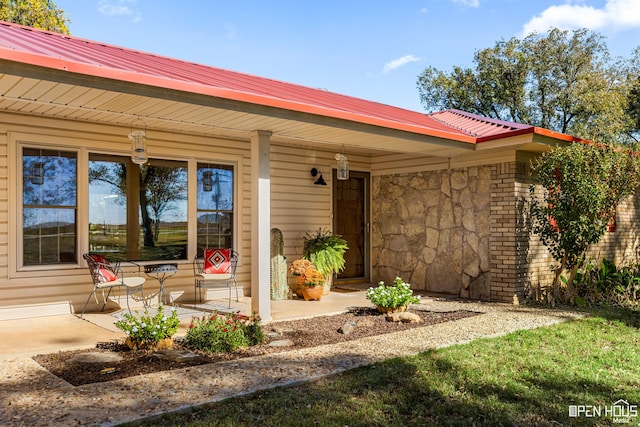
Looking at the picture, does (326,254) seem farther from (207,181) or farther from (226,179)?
(207,181)

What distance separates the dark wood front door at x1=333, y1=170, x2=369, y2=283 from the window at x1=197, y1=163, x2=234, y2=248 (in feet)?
7.25

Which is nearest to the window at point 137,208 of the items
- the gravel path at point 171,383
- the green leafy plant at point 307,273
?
the green leafy plant at point 307,273

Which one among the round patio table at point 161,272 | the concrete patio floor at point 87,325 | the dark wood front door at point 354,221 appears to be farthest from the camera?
the dark wood front door at point 354,221

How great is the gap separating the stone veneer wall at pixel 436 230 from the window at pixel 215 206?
9.54ft

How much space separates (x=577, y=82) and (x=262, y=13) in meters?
13.0

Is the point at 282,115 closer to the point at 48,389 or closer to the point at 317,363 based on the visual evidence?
the point at 317,363

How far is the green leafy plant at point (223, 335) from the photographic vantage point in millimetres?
4723

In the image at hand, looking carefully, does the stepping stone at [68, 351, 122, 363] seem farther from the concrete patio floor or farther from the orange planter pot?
the orange planter pot

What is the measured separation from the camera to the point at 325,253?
838 cm

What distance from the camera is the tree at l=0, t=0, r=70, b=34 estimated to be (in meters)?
15.2

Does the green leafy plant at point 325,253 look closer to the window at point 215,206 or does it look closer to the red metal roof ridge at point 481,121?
the window at point 215,206

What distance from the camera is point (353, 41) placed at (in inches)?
770

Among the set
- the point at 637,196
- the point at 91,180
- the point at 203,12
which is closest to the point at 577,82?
the point at 637,196

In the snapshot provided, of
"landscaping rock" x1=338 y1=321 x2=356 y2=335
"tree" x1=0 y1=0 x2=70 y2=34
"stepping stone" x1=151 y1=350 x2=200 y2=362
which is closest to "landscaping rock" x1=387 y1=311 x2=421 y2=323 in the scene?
"landscaping rock" x1=338 y1=321 x2=356 y2=335
